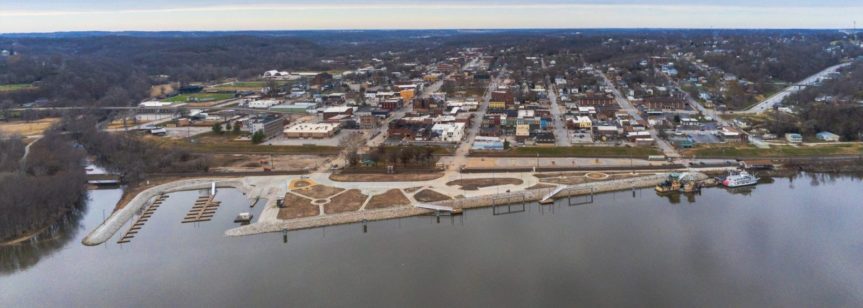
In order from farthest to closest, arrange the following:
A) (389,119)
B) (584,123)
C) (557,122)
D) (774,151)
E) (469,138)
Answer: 1. (389,119)
2. (557,122)
3. (584,123)
4. (469,138)
5. (774,151)

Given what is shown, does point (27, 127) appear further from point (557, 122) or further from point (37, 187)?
point (557, 122)

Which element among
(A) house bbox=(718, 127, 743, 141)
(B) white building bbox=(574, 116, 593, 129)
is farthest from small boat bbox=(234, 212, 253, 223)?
(A) house bbox=(718, 127, 743, 141)

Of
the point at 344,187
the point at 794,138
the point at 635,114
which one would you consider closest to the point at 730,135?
the point at 794,138

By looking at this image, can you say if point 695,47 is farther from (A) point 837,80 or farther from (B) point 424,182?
(B) point 424,182

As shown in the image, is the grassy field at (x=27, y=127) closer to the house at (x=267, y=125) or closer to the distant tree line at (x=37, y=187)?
the distant tree line at (x=37, y=187)

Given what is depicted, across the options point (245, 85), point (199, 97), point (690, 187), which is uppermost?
point (245, 85)
